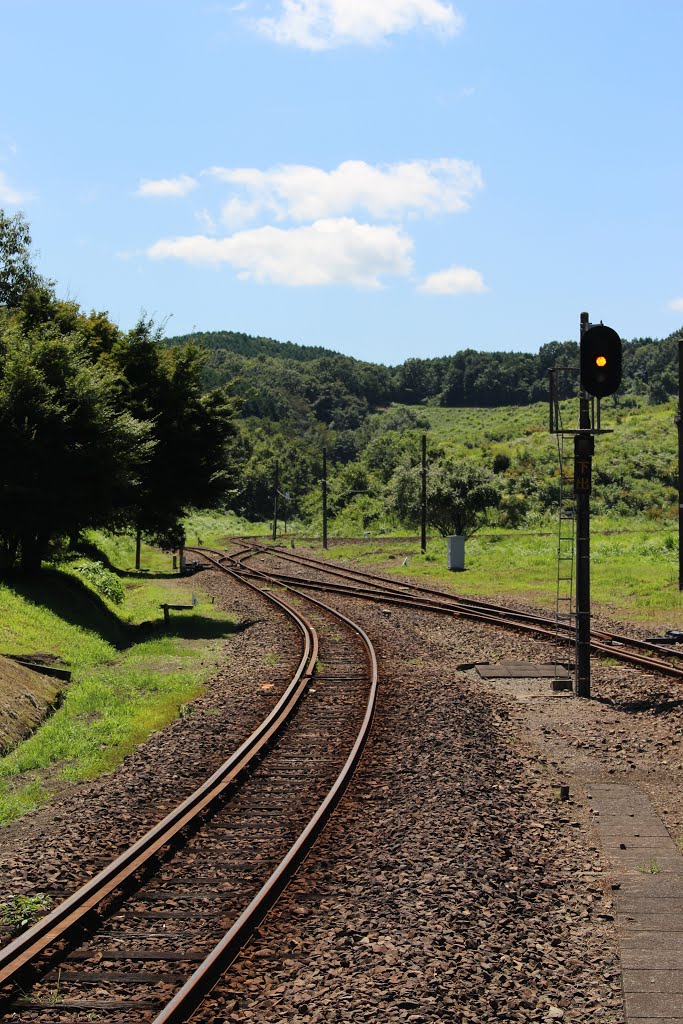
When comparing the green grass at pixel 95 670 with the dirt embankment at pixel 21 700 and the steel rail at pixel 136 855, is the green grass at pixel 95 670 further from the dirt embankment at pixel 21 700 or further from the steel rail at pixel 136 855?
A: the steel rail at pixel 136 855

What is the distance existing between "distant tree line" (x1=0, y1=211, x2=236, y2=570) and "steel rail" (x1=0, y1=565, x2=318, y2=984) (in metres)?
→ 10.8

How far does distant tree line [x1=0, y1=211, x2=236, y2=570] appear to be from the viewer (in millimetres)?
22328

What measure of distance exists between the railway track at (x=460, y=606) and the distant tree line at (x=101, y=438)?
6.83 m

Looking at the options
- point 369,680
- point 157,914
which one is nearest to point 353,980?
point 157,914

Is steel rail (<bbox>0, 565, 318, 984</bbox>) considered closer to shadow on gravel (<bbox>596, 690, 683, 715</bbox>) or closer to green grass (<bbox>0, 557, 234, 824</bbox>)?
green grass (<bbox>0, 557, 234, 824</bbox>)

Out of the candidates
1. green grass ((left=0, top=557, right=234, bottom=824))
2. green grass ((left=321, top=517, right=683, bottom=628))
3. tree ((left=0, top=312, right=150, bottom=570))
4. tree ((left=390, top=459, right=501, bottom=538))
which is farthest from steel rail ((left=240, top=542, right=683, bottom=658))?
tree ((left=390, top=459, right=501, bottom=538))

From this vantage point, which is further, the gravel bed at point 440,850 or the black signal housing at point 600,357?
the black signal housing at point 600,357

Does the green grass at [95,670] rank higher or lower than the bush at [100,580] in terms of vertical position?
lower

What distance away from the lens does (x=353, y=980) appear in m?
5.97

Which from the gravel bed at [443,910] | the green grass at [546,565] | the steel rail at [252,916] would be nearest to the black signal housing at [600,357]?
the gravel bed at [443,910]

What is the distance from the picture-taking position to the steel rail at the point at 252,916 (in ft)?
18.6

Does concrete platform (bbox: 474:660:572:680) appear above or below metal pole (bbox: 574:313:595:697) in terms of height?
below

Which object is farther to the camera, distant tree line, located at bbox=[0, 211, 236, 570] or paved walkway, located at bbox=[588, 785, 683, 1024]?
distant tree line, located at bbox=[0, 211, 236, 570]

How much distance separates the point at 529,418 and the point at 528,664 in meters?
151
